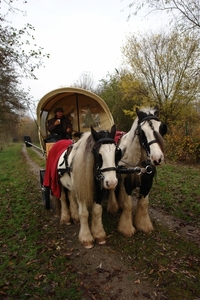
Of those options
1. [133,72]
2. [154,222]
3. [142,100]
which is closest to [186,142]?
[142,100]

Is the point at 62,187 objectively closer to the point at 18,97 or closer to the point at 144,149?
the point at 144,149

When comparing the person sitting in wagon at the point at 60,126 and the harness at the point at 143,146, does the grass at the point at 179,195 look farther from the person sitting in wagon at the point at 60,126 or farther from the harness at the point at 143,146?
the person sitting in wagon at the point at 60,126

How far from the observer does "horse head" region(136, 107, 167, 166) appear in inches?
118

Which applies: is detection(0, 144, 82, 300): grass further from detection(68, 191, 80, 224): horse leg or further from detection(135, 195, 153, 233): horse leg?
detection(135, 195, 153, 233): horse leg

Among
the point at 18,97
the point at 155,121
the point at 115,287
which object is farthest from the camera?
the point at 18,97

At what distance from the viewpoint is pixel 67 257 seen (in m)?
3.33

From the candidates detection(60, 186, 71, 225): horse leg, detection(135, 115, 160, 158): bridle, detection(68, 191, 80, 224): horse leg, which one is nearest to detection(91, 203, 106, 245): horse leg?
detection(68, 191, 80, 224): horse leg

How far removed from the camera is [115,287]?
268cm

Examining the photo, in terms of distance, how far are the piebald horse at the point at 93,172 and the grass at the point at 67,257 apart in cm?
40

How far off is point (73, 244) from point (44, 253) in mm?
477

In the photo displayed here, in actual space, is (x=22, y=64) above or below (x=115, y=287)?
above

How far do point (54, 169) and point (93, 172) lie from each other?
1242mm

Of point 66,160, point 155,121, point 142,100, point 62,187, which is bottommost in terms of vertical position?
point 62,187

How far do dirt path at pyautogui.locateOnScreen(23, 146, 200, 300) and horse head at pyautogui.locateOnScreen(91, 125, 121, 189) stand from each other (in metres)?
1.10
